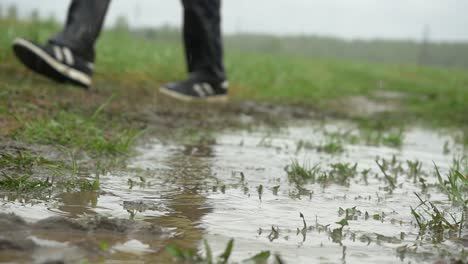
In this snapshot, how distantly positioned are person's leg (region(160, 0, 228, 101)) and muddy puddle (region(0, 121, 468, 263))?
2509 mm

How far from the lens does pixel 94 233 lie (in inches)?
63.4

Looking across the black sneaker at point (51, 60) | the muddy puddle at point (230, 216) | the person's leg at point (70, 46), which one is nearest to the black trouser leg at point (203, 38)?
the person's leg at point (70, 46)

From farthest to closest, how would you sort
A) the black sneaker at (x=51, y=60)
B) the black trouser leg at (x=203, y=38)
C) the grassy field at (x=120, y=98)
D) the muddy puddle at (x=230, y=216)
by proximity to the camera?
1. the black trouser leg at (x=203, y=38)
2. the black sneaker at (x=51, y=60)
3. the grassy field at (x=120, y=98)
4. the muddy puddle at (x=230, y=216)

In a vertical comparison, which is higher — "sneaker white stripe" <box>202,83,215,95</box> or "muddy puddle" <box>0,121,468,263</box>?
"sneaker white stripe" <box>202,83,215,95</box>

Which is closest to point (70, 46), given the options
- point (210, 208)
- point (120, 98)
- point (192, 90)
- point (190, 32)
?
point (120, 98)

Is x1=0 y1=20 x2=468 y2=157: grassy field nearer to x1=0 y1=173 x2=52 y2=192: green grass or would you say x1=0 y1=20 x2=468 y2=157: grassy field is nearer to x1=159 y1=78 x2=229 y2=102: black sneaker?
x1=159 y1=78 x2=229 y2=102: black sneaker

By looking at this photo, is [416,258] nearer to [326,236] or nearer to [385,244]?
[385,244]

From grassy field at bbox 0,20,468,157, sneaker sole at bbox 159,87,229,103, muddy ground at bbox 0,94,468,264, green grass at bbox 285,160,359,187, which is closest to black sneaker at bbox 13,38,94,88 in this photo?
grassy field at bbox 0,20,468,157

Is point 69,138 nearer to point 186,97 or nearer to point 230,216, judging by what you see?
point 230,216

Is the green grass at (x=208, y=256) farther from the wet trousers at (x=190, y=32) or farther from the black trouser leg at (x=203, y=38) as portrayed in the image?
the black trouser leg at (x=203, y=38)

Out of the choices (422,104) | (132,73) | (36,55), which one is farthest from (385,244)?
(422,104)

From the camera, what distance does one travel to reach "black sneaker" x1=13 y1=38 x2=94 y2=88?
4.71 metres

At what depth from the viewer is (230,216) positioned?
198cm

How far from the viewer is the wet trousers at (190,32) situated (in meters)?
4.81
